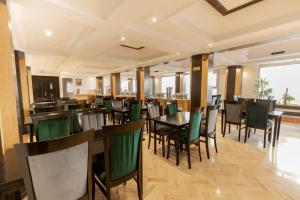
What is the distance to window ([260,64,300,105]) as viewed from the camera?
6406mm

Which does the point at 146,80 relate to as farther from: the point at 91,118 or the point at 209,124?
the point at 91,118

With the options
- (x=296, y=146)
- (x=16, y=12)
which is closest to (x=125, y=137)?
(x=16, y=12)

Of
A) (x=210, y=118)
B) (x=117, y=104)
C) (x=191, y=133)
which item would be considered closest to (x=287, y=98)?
(x=210, y=118)

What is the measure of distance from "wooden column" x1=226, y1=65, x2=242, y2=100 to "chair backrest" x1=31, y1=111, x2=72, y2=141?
7709mm

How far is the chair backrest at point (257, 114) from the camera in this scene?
3.16 meters

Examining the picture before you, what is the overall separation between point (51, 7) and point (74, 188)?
248 centimetres

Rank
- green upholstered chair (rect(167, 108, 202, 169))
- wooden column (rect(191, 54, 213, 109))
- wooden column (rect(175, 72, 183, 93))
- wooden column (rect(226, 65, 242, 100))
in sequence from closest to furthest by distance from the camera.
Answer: green upholstered chair (rect(167, 108, 202, 169)), wooden column (rect(191, 54, 213, 109)), wooden column (rect(226, 65, 242, 100)), wooden column (rect(175, 72, 183, 93))

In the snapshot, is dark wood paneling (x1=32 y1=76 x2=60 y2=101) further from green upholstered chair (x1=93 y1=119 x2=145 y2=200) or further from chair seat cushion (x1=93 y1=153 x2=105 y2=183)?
green upholstered chair (x1=93 y1=119 x2=145 y2=200)

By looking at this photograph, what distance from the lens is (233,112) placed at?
11.9 ft

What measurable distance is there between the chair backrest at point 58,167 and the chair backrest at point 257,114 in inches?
143

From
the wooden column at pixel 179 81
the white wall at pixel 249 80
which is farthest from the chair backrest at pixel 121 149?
the wooden column at pixel 179 81

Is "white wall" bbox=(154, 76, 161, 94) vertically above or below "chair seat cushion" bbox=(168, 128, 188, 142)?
above

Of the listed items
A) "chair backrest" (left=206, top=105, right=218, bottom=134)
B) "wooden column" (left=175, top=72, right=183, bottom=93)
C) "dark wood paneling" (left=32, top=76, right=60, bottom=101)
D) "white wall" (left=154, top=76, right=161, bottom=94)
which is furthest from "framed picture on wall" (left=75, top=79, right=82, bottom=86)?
"chair backrest" (left=206, top=105, right=218, bottom=134)

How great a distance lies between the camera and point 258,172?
7.39 ft
